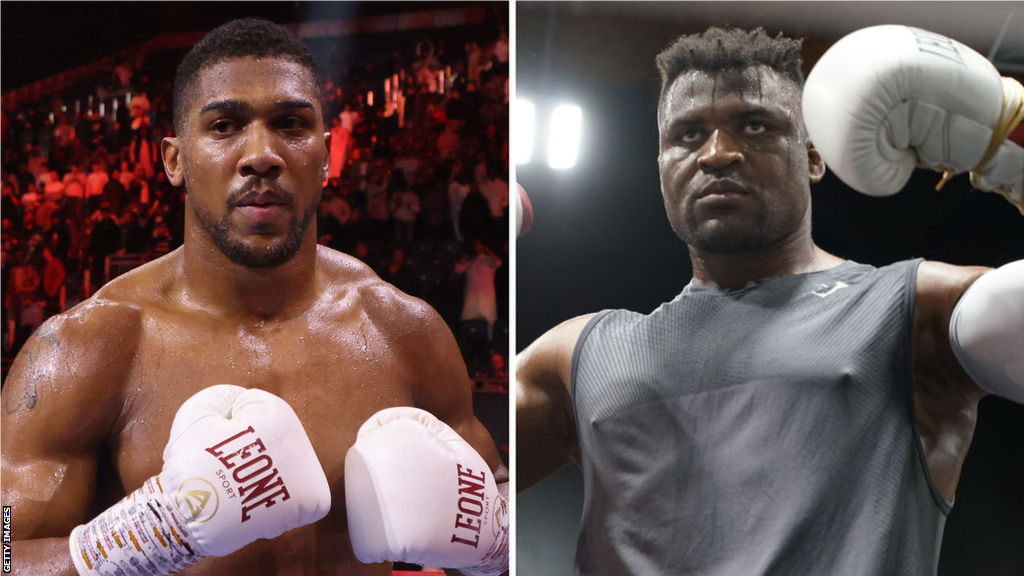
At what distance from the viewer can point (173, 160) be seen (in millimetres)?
1925

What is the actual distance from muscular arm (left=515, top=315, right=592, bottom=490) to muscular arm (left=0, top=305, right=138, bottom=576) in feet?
2.85

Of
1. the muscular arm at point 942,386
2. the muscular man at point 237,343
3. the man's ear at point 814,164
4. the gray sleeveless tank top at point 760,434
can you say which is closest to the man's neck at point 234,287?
the muscular man at point 237,343

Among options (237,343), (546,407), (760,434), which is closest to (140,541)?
(237,343)

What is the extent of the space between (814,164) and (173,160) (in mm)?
1400

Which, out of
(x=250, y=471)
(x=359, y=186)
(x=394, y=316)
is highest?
(x=359, y=186)

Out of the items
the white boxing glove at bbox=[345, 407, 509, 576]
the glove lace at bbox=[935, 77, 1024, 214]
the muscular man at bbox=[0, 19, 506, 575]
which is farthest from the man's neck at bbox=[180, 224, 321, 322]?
the glove lace at bbox=[935, 77, 1024, 214]

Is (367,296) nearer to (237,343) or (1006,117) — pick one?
(237,343)

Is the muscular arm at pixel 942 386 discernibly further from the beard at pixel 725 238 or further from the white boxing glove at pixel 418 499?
the white boxing glove at pixel 418 499

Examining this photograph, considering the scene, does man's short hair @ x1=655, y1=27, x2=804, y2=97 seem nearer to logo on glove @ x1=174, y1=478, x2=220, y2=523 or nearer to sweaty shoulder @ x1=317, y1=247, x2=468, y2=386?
sweaty shoulder @ x1=317, y1=247, x2=468, y2=386

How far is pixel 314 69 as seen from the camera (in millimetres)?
1930

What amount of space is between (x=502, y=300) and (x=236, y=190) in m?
0.64

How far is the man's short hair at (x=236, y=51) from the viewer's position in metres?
1.91

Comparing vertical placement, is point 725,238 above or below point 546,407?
above

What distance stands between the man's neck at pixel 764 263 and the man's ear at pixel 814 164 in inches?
4.9
